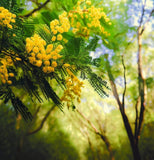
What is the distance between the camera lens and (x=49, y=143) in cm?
785

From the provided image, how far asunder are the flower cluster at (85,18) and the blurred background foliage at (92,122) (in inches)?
54.6

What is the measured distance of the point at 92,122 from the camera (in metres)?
6.75

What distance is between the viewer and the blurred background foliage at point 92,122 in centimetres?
329

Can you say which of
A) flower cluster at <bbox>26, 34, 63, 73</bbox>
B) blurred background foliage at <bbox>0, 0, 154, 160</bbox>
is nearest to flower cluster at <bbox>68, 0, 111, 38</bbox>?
flower cluster at <bbox>26, 34, 63, 73</bbox>

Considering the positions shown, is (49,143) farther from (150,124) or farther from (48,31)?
(48,31)

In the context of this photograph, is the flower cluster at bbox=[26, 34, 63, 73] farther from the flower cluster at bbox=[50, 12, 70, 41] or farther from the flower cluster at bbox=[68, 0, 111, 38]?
the flower cluster at bbox=[68, 0, 111, 38]

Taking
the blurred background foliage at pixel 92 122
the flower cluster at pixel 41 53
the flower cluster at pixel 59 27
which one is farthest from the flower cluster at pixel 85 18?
the blurred background foliage at pixel 92 122

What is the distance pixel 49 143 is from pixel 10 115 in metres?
2.87

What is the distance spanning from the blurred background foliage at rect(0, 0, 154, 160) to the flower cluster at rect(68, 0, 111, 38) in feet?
4.55

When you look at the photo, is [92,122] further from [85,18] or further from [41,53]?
[41,53]

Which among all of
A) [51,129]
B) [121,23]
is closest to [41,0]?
[121,23]

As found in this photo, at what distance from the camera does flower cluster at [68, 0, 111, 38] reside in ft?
3.10

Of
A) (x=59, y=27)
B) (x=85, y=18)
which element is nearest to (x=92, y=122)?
(x=85, y=18)

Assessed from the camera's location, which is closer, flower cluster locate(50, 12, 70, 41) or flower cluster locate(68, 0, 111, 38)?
flower cluster locate(50, 12, 70, 41)
